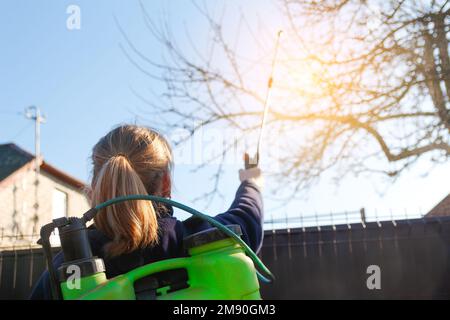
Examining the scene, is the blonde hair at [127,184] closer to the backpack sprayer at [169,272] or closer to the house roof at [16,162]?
the backpack sprayer at [169,272]

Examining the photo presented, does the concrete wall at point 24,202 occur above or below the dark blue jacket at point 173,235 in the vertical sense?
above

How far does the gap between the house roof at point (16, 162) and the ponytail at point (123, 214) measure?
15.3 m

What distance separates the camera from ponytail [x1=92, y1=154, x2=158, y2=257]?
1379mm

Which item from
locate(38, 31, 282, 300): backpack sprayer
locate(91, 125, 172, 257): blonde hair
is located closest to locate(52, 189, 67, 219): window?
locate(91, 125, 172, 257): blonde hair

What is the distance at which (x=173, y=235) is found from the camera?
4.92 feet

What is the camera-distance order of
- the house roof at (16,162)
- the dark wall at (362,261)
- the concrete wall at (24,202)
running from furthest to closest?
the house roof at (16,162) < the concrete wall at (24,202) < the dark wall at (362,261)

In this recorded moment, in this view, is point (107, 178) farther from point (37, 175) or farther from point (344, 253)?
point (37, 175)

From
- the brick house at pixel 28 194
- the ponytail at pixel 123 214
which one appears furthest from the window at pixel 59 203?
the ponytail at pixel 123 214

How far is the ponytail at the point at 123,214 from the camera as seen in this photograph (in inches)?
54.3

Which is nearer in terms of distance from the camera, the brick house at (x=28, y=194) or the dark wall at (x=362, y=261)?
the dark wall at (x=362, y=261)

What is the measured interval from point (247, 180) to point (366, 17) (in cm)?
409

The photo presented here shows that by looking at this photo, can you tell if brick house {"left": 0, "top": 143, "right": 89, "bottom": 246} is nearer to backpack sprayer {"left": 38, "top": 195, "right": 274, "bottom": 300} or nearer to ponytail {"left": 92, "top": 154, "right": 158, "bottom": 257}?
ponytail {"left": 92, "top": 154, "right": 158, "bottom": 257}
